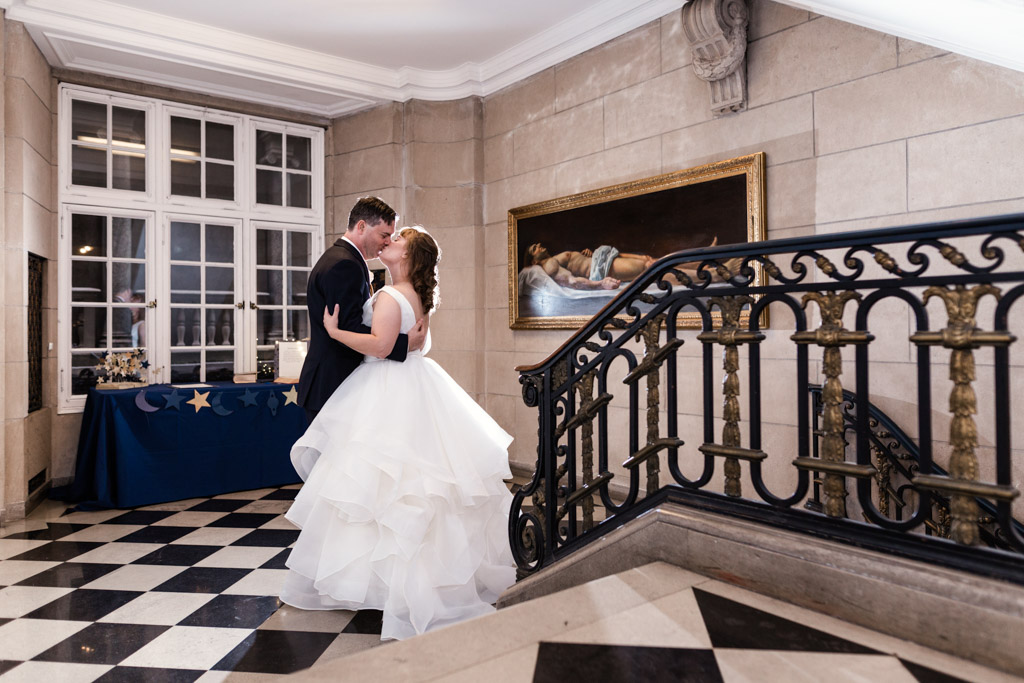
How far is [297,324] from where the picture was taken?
6.23m

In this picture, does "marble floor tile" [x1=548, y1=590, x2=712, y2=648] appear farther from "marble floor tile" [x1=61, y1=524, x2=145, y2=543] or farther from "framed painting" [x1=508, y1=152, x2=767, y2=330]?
"marble floor tile" [x1=61, y1=524, x2=145, y2=543]

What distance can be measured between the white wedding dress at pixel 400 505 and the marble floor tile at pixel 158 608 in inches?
17.5

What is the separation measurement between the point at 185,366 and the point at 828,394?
17.9 feet

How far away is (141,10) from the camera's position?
478 cm

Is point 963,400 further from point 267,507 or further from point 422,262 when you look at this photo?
point 267,507

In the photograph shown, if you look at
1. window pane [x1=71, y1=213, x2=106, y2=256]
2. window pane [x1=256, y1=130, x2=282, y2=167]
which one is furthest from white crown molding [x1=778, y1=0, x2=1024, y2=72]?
window pane [x1=71, y1=213, x2=106, y2=256]

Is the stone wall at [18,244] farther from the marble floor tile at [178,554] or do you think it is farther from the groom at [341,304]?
the groom at [341,304]

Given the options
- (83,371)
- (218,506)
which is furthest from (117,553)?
(83,371)

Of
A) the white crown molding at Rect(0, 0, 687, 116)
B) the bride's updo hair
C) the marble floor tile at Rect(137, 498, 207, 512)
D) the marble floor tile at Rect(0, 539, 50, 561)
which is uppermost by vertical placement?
the white crown molding at Rect(0, 0, 687, 116)

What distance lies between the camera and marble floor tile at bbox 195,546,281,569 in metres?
3.50

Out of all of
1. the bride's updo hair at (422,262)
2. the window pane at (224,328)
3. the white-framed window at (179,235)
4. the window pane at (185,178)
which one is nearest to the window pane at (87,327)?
the white-framed window at (179,235)

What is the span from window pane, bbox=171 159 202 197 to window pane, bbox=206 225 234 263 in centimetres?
34

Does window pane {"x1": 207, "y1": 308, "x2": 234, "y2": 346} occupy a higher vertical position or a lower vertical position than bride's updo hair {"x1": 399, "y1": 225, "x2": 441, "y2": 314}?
lower

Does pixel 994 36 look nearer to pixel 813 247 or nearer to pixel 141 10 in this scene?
pixel 813 247
